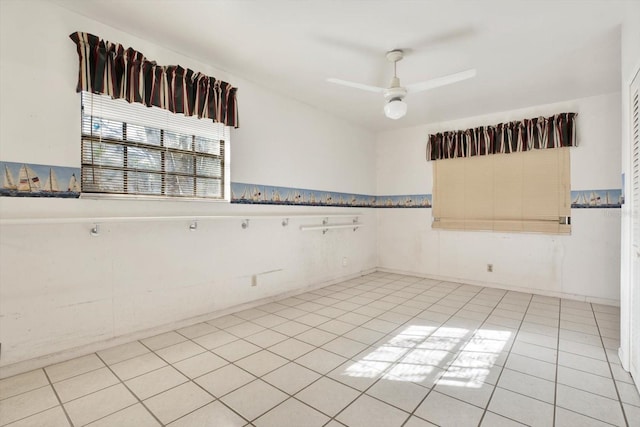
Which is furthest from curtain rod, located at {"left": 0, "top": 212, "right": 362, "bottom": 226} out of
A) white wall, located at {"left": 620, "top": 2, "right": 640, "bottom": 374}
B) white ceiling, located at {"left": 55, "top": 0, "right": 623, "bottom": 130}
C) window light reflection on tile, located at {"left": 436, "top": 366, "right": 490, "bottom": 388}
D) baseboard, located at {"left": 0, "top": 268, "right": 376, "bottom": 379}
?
white wall, located at {"left": 620, "top": 2, "right": 640, "bottom": 374}

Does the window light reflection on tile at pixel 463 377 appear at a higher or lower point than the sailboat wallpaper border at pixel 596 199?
lower

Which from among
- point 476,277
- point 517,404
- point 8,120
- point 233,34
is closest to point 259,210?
point 233,34

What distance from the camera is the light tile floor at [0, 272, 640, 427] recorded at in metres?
1.83

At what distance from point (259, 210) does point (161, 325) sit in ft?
5.52

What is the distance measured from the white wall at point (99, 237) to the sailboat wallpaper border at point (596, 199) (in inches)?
158

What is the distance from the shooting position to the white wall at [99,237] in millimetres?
2270

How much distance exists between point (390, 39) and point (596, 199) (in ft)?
12.1

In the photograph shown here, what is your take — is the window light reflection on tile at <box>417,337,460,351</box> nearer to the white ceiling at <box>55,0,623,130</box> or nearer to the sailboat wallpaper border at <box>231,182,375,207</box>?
the sailboat wallpaper border at <box>231,182,375,207</box>

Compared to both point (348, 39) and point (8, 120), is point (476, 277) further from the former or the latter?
point (8, 120)

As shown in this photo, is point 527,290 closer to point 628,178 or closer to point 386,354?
point 628,178

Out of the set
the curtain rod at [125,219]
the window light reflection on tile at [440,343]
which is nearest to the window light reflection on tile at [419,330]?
the window light reflection on tile at [440,343]

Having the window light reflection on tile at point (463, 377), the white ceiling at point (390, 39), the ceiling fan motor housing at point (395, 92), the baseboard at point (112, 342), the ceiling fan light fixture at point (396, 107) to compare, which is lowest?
the window light reflection on tile at point (463, 377)

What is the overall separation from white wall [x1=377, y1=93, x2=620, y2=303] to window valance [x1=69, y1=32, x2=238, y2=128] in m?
3.57

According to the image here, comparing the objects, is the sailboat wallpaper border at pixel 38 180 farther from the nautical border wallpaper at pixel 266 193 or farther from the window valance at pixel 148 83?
the window valance at pixel 148 83
